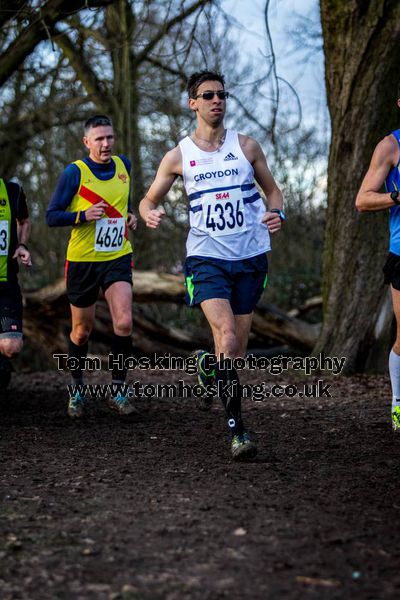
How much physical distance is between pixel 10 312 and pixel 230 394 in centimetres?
243

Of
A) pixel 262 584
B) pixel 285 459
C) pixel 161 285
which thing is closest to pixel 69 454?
pixel 285 459

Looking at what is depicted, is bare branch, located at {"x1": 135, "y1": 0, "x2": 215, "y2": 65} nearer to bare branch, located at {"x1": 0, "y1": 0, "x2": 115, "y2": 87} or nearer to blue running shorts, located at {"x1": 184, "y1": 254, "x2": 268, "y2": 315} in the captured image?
bare branch, located at {"x1": 0, "y1": 0, "x2": 115, "y2": 87}

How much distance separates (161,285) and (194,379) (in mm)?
1856

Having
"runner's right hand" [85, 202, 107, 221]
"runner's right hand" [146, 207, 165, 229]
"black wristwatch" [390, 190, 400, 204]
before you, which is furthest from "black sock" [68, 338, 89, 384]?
"black wristwatch" [390, 190, 400, 204]

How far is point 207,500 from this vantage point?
14.2 ft

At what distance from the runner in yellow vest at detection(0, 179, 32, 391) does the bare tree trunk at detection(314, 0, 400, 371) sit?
11.1 ft

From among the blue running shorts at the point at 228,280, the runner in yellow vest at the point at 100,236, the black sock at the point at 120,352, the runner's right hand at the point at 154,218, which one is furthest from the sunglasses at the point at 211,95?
the black sock at the point at 120,352

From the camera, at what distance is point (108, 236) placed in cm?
727

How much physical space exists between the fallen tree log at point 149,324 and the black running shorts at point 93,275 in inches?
172

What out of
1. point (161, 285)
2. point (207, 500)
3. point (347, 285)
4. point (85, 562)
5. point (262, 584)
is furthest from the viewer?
point (161, 285)

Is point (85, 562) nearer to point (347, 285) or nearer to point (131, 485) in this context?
point (131, 485)

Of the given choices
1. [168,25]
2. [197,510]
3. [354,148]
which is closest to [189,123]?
[168,25]

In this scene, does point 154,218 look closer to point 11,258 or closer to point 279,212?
point 279,212

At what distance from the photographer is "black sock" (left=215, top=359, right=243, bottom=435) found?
5.36 metres
